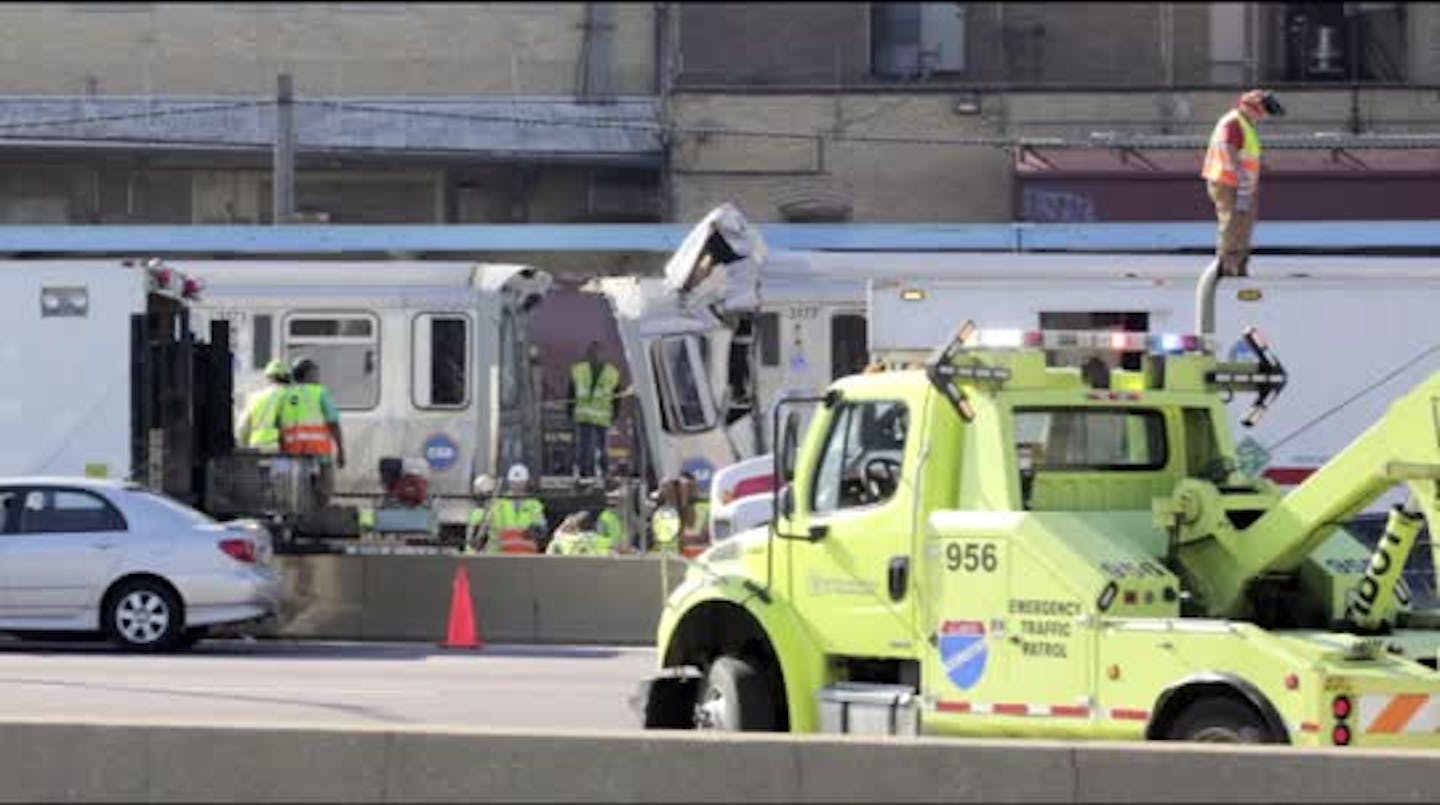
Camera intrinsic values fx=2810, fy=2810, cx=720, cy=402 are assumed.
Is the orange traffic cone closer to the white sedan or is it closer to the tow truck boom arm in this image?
the white sedan

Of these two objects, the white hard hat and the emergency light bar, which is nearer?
the emergency light bar

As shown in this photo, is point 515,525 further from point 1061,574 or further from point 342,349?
point 1061,574

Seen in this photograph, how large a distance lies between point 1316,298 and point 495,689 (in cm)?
1074

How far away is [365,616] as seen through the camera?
24562 millimetres

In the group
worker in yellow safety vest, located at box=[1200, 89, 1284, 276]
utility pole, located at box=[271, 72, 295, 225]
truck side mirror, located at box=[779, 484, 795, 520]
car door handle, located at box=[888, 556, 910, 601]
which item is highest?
utility pole, located at box=[271, 72, 295, 225]

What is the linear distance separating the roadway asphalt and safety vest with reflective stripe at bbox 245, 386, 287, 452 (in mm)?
3358

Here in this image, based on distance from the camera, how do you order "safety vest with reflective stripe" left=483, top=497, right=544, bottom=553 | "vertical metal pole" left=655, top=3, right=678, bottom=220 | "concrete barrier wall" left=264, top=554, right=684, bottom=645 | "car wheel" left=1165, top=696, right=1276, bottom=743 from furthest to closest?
"vertical metal pole" left=655, top=3, right=678, bottom=220 → "safety vest with reflective stripe" left=483, top=497, right=544, bottom=553 → "concrete barrier wall" left=264, top=554, right=684, bottom=645 → "car wheel" left=1165, top=696, right=1276, bottom=743

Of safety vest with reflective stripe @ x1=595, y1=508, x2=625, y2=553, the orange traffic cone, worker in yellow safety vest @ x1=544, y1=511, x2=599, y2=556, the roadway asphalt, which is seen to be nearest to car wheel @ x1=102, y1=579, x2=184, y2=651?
the roadway asphalt

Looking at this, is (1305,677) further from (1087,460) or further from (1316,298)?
(1316,298)

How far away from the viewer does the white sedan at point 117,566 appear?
21828 mm

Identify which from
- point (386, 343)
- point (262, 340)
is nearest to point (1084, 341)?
point (386, 343)

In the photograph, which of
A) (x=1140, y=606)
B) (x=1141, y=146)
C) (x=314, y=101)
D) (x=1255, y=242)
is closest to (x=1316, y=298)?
(x=1255, y=242)

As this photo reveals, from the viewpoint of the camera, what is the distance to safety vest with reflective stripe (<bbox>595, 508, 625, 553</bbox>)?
86.4ft

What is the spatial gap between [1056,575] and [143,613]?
11881 mm
